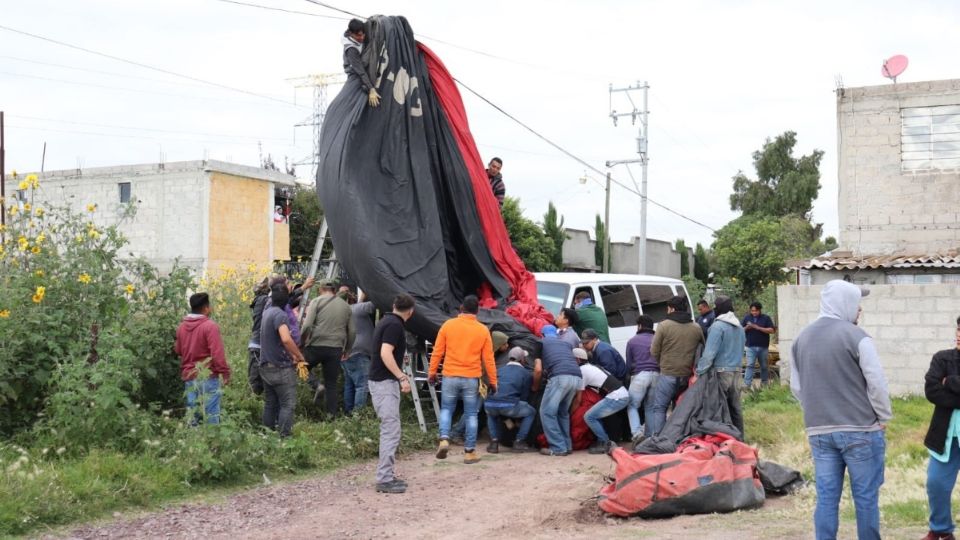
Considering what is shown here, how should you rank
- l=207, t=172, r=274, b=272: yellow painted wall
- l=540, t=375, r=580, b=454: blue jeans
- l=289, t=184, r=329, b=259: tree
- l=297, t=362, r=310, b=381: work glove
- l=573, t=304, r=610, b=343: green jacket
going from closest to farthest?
l=540, t=375, r=580, b=454: blue jeans, l=297, t=362, r=310, b=381: work glove, l=573, t=304, r=610, b=343: green jacket, l=207, t=172, r=274, b=272: yellow painted wall, l=289, t=184, r=329, b=259: tree

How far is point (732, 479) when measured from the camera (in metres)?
7.29

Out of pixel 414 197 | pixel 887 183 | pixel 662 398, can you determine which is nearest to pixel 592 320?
pixel 662 398

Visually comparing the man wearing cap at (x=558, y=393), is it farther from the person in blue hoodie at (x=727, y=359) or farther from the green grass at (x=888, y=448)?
the green grass at (x=888, y=448)

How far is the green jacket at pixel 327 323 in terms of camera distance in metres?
10.7

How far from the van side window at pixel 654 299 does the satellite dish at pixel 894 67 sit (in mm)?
8722

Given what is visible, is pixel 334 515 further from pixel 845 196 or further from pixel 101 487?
pixel 845 196

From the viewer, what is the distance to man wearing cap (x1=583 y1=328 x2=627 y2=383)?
421 inches

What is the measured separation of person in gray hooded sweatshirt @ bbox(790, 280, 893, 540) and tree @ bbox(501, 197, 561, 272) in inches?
1195

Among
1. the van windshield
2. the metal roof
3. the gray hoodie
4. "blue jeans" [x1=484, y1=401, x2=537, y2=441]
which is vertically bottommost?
"blue jeans" [x1=484, y1=401, x2=537, y2=441]

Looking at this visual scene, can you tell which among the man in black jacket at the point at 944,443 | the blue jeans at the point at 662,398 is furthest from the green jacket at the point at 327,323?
the man in black jacket at the point at 944,443

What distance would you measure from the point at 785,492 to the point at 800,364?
247cm

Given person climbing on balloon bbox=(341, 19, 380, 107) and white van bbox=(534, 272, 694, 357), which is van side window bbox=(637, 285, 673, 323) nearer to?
white van bbox=(534, 272, 694, 357)

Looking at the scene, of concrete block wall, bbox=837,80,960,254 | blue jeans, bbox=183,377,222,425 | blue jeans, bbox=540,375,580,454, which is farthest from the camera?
concrete block wall, bbox=837,80,960,254

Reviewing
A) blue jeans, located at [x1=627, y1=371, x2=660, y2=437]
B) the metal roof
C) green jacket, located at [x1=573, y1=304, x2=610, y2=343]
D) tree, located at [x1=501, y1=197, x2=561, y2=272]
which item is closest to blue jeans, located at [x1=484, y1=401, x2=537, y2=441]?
blue jeans, located at [x1=627, y1=371, x2=660, y2=437]
